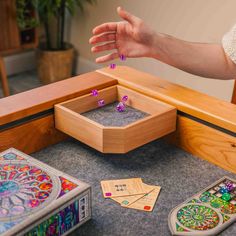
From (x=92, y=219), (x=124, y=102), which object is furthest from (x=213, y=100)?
(x=92, y=219)

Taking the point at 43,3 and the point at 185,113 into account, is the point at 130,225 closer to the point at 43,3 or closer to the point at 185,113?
the point at 185,113

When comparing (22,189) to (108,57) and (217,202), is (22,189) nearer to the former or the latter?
(217,202)

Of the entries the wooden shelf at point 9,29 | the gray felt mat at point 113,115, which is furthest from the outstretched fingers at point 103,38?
the wooden shelf at point 9,29

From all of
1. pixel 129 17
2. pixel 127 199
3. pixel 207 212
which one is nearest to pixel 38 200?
pixel 127 199

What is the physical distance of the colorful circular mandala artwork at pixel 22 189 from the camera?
0.81 meters

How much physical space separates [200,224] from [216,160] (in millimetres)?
285

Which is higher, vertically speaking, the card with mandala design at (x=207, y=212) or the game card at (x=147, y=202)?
the card with mandala design at (x=207, y=212)

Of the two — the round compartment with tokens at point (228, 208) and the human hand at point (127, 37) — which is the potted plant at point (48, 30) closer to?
the human hand at point (127, 37)

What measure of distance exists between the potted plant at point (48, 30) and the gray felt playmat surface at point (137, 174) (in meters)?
2.02

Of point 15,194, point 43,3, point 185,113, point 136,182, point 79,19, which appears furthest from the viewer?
point 79,19

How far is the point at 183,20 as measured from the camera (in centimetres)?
275

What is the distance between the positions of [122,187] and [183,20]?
1926 millimetres

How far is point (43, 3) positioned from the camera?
10.1 feet

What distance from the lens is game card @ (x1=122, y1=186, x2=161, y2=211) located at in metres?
0.96
